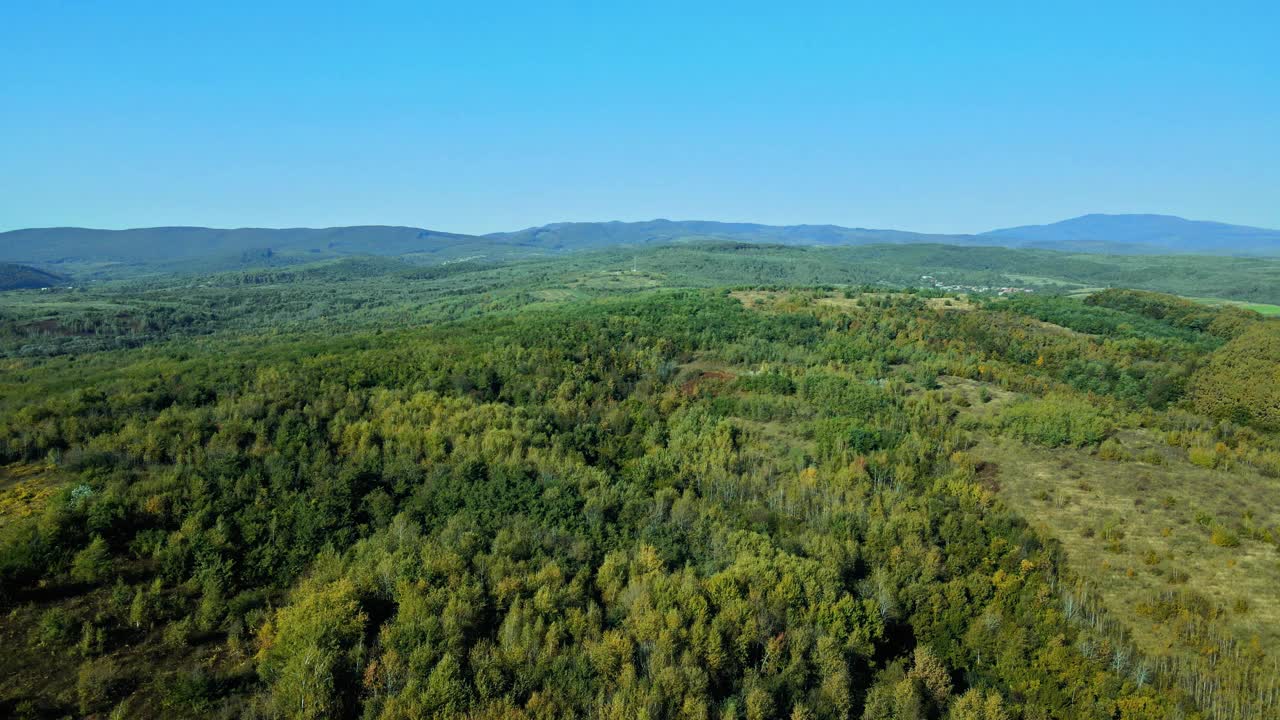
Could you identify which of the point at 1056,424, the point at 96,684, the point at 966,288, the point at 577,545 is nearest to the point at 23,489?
the point at 96,684

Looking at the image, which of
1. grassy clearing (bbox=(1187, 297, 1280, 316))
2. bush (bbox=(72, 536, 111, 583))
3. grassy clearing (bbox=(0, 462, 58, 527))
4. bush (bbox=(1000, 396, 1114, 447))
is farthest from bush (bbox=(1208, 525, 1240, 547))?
grassy clearing (bbox=(1187, 297, 1280, 316))

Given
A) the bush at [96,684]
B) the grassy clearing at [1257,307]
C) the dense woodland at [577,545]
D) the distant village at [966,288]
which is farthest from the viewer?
the distant village at [966,288]

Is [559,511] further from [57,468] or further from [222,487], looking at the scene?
[57,468]

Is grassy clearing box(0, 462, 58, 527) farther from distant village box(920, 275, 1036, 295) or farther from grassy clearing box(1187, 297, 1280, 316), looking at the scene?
distant village box(920, 275, 1036, 295)

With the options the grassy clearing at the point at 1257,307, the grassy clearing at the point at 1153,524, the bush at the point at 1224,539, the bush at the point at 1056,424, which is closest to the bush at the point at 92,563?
the grassy clearing at the point at 1153,524

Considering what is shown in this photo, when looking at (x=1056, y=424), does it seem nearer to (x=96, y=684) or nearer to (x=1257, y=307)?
(x=96, y=684)

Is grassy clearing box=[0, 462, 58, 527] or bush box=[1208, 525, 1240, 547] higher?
grassy clearing box=[0, 462, 58, 527]

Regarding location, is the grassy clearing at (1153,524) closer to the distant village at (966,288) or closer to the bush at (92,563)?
the bush at (92,563)

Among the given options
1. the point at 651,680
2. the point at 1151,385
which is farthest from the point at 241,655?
the point at 1151,385
